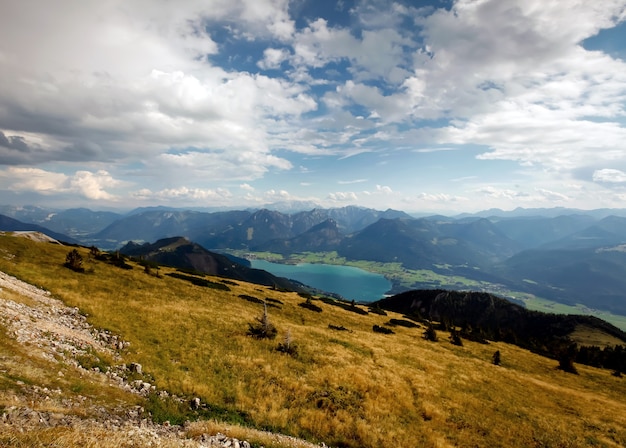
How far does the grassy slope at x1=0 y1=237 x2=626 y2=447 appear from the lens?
64.5ft

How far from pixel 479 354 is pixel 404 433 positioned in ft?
109

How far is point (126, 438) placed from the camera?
10.4m

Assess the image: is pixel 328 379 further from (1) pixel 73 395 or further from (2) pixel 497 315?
(2) pixel 497 315

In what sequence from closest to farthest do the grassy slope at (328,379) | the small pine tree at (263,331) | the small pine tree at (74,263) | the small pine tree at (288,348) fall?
1. the grassy slope at (328,379)
2. the small pine tree at (288,348)
3. the small pine tree at (263,331)
4. the small pine tree at (74,263)

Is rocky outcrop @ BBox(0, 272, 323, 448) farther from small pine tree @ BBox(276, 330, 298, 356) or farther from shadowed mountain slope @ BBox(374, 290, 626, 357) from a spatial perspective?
shadowed mountain slope @ BBox(374, 290, 626, 357)

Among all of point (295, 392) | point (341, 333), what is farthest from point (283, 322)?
point (295, 392)

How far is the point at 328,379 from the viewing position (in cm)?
2467

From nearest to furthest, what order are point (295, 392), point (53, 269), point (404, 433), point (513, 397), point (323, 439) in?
point (323, 439) < point (404, 433) < point (295, 392) < point (513, 397) < point (53, 269)

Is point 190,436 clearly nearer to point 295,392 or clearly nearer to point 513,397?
point 295,392

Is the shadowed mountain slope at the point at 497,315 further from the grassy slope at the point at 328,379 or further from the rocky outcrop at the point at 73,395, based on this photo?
the rocky outcrop at the point at 73,395

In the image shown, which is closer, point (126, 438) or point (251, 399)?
point (126, 438)

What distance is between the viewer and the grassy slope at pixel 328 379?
19672 mm

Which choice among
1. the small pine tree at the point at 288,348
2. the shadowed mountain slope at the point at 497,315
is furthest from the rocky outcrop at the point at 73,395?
the shadowed mountain slope at the point at 497,315

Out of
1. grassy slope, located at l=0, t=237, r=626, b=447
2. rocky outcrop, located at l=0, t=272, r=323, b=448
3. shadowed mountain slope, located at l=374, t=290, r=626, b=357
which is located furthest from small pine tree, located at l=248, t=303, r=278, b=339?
shadowed mountain slope, located at l=374, t=290, r=626, b=357
